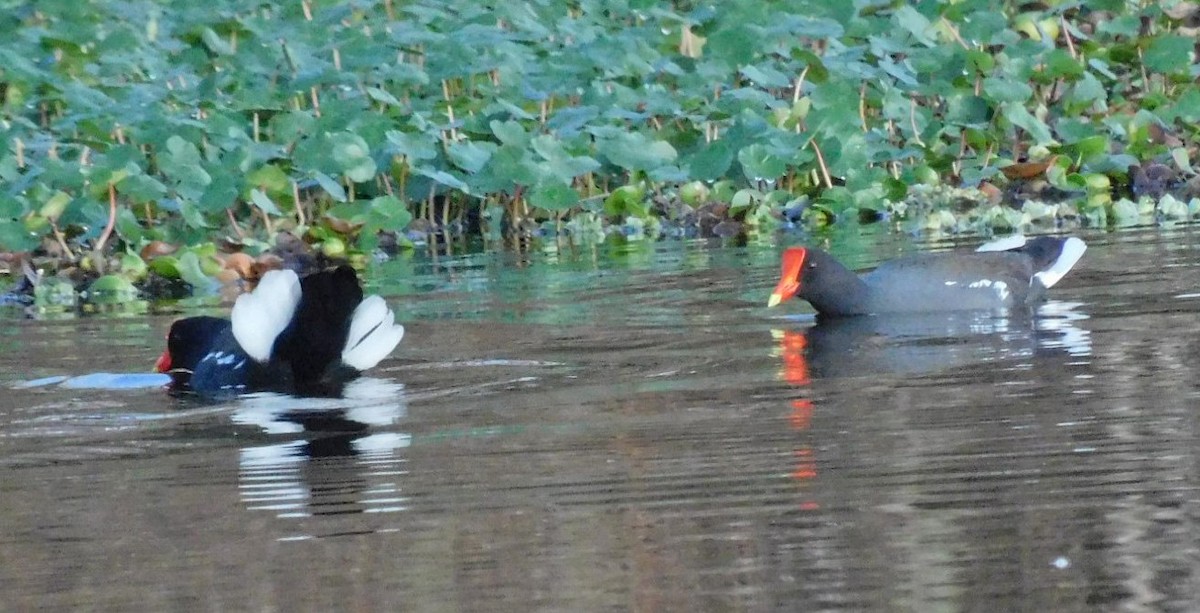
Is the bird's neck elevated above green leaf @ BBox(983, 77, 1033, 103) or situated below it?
below

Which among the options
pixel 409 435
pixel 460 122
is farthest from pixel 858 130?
pixel 409 435

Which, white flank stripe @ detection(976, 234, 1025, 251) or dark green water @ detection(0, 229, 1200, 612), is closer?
dark green water @ detection(0, 229, 1200, 612)

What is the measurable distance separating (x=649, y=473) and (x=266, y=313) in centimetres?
223

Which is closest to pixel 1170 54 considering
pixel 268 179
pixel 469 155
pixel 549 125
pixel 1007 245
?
pixel 549 125

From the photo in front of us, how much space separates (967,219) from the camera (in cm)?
Answer: 1147

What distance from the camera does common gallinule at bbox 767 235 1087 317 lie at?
307 inches

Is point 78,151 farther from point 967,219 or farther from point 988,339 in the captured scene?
point 988,339

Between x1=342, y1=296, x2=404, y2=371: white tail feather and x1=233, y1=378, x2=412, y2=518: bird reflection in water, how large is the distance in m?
0.07

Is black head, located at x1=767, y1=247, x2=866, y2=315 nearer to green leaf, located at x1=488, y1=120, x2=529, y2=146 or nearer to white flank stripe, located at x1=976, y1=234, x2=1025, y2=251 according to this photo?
white flank stripe, located at x1=976, y1=234, x2=1025, y2=251

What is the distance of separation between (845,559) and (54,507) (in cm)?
170

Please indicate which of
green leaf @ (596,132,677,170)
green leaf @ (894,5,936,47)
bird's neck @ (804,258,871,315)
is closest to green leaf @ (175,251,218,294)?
green leaf @ (596,132,677,170)

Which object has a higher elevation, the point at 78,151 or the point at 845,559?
the point at 78,151

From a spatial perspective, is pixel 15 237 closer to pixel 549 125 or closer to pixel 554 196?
pixel 554 196

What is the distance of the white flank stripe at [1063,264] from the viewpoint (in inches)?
320
